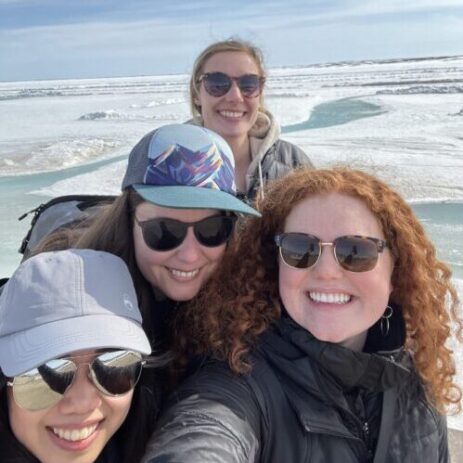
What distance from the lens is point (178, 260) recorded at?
1717 mm

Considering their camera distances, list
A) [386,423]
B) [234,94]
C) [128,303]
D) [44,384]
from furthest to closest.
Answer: [234,94] → [386,423] → [128,303] → [44,384]

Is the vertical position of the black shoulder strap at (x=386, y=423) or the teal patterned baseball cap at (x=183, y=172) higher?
the teal patterned baseball cap at (x=183, y=172)

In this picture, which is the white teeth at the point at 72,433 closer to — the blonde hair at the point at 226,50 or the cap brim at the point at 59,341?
the cap brim at the point at 59,341

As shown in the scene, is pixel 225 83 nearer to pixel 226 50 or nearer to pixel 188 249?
pixel 226 50

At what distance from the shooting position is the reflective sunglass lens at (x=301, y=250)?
1.53 metres

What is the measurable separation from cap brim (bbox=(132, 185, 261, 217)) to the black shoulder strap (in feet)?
2.10

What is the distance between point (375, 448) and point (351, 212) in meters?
0.65

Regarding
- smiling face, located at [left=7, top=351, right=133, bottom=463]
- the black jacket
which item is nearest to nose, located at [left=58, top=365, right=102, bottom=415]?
smiling face, located at [left=7, top=351, right=133, bottom=463]

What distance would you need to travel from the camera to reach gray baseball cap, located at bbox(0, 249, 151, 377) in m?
1.21

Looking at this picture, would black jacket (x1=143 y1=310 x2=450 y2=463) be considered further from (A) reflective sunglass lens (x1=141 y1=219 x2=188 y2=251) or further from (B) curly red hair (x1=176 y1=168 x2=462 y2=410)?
(A) reflective sunglass lens (x1=141 y1=219 x2=188 y2=251)

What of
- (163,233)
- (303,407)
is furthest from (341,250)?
(163,233)

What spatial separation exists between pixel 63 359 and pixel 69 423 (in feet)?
0.53

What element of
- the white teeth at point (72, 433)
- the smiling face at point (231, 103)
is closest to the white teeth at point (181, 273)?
the white teeth at point (72, 433)

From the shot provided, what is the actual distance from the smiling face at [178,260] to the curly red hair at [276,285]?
0.05 metres
